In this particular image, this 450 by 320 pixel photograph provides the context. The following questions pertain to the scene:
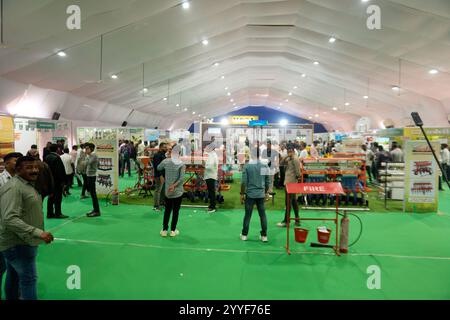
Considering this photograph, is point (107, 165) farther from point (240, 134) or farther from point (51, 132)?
point (240, 134)

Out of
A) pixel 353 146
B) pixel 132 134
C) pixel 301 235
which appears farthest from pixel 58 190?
pixel 353 146

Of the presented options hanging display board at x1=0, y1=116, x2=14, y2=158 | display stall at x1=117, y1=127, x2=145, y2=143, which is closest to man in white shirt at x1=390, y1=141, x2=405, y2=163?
display stall at x1=117, y1=127, x2=145, y2=143

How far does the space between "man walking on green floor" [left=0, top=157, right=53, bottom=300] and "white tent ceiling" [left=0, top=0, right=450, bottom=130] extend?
412 centimetres

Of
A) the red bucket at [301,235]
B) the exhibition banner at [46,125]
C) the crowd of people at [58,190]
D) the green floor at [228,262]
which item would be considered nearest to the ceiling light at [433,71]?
the crowd of people at [58,190]

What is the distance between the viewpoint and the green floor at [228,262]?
130 inches

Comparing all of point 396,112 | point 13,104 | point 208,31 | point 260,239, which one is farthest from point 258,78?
point 260,239

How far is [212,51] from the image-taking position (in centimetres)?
1390

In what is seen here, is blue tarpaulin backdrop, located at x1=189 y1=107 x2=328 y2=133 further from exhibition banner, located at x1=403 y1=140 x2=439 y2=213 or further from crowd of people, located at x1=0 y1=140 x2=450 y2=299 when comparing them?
exhibition banner, located at x1=403 y1=140 x2=439 y2=213

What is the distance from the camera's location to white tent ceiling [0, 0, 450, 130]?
25.7 ft

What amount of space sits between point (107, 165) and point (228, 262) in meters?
5.32

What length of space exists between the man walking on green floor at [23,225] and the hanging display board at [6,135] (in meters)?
7.57
